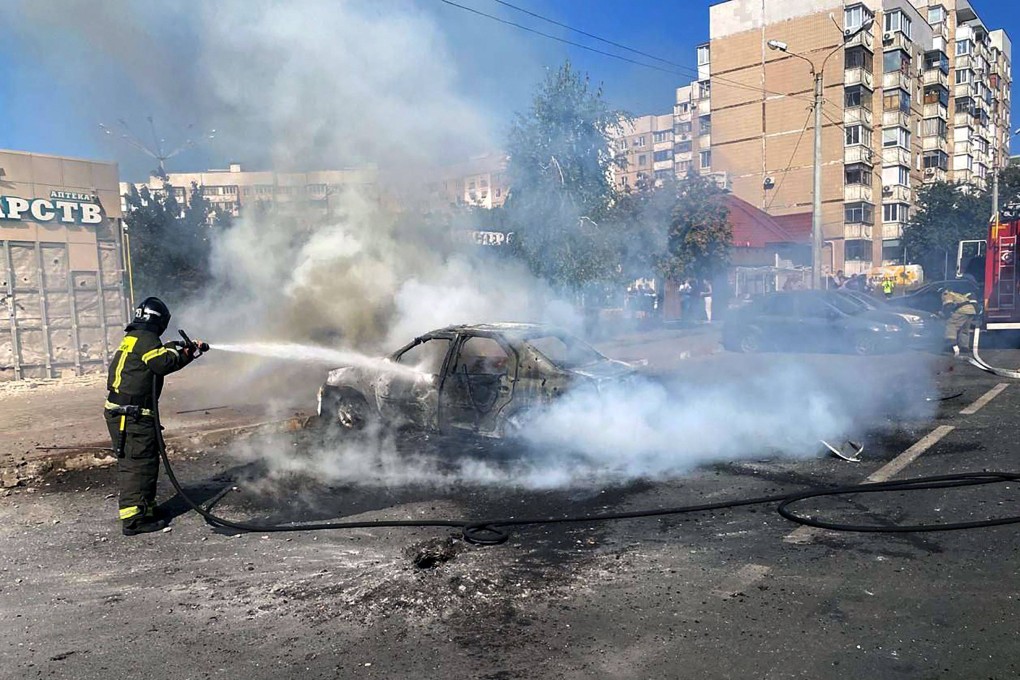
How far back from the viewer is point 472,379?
7.08m

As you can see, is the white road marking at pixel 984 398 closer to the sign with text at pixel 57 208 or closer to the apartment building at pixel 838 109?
the sign with text at pixel 57 208

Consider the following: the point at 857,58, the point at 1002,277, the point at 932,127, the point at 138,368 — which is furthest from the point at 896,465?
the point at 932,127

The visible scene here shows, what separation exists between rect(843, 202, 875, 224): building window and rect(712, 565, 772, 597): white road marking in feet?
149

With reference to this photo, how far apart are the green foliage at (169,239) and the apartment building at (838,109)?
32.1 metres

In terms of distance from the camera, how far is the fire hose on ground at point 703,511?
457cm

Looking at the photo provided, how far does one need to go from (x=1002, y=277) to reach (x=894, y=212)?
35776mm

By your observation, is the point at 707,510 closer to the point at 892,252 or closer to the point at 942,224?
the point at 942,224

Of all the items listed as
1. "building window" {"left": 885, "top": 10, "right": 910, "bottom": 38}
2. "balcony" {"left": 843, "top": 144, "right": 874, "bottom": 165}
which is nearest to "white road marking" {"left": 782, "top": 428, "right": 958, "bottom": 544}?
"balcony" {"left": 843, "top": 144, "right": 874, "bottom": 165}

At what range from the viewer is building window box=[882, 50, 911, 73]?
4441 centimetres

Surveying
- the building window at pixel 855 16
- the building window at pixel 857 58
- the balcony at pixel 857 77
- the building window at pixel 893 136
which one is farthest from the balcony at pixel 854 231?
the building window at pixel 855 16

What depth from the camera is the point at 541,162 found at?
43.2 feet

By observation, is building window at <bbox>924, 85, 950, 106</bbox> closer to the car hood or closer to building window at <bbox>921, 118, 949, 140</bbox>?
building window at <bbox>921, 118, 949, 140</bbox>

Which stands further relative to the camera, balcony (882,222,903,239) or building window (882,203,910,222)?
building window (882,203,910,222)

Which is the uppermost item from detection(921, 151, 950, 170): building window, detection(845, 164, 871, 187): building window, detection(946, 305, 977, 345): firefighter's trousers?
detection(921, 151, 950, 170): building window
